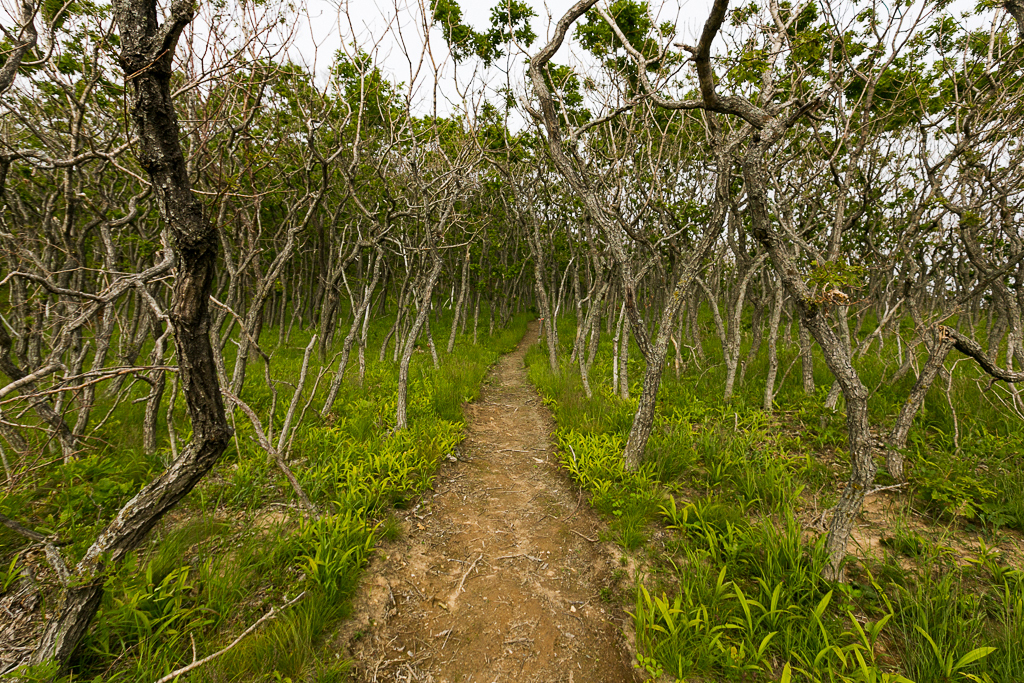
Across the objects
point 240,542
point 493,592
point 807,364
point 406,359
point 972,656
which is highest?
point 807,364

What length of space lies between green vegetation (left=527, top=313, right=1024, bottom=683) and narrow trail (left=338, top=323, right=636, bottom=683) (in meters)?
0.36

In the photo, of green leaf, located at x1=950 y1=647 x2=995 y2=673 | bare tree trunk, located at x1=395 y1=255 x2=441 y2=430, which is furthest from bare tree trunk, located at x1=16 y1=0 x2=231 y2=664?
green leaf, located at x1=950 y1=647 x2=995 y2=673

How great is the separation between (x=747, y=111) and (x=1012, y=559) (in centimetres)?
435

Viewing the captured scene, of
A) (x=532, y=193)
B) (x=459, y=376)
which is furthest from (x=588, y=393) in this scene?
(x=532, y=193)

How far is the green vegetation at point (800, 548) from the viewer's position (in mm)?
2393

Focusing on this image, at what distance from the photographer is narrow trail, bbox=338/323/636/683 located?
8.64ft

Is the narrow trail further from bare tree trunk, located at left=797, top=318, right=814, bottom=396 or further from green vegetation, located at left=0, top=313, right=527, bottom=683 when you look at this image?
bare tree trunk, located at left=797, top=318, right=814, bottom=396

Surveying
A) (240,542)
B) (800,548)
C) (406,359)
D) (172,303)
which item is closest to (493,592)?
(240,542)

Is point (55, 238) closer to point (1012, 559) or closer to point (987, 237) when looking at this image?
point (1012, 559)

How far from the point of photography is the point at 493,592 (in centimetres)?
324

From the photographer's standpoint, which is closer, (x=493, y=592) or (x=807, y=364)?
(x=493, y=592)

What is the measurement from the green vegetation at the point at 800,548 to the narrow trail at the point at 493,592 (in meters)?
0.36

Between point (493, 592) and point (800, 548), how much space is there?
2.51 meters

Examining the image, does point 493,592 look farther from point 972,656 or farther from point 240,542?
point 972,656
